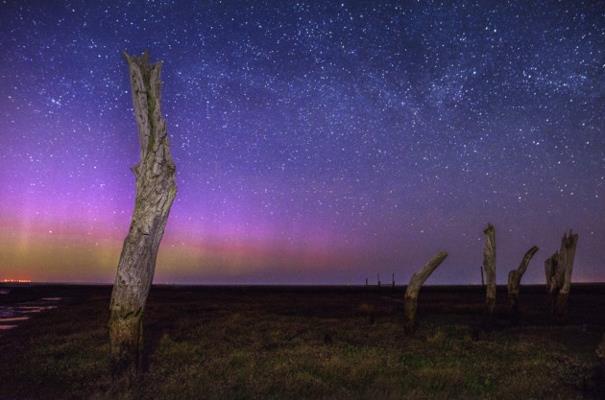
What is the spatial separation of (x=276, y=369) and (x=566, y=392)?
718cm

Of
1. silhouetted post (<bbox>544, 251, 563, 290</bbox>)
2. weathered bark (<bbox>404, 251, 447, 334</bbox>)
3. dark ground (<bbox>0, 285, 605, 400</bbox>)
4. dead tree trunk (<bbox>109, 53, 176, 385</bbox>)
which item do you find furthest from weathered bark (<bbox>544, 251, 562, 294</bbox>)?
dead tree trunk (<bbox>109, 53, 176, 385</bbox>)

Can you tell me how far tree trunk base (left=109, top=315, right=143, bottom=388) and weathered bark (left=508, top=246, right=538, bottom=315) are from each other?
24994 millimetres

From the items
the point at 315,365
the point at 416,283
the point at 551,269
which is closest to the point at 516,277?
the point at 551,269

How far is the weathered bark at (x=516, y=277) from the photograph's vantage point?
29.3m

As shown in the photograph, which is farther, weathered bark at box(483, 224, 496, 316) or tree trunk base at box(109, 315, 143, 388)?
weathered bark at box(483, 224, 496, 316)

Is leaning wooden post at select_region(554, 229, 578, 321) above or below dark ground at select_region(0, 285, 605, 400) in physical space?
above

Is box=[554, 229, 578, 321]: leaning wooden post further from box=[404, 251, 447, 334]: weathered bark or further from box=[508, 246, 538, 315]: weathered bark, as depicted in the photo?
box=[404, 251, 447, 334]: weathered bark

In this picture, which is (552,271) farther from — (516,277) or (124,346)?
(124,346)

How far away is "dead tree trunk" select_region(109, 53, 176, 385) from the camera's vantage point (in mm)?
10906

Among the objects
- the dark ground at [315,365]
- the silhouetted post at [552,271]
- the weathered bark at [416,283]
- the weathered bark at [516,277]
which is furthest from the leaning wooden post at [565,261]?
the weathered bark at [416,283]

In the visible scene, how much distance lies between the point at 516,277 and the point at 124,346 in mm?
26568

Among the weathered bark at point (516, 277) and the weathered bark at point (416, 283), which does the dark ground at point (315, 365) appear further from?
the weathered bark at point (516, 277)

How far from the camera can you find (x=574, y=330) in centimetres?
2238

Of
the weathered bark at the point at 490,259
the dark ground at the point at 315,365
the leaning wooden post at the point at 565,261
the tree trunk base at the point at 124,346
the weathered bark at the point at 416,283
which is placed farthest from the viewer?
the leaning wooden post at the point at 565,261
